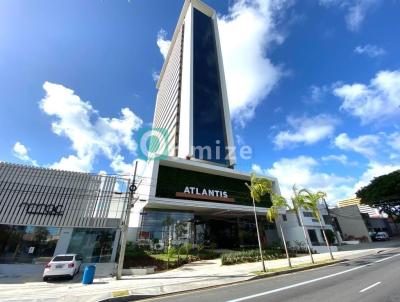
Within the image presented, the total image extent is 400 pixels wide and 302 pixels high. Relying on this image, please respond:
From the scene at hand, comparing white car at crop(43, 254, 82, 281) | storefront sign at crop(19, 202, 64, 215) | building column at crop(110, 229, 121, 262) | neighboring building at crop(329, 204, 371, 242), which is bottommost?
white car at crop(43, 254, 82, 281)

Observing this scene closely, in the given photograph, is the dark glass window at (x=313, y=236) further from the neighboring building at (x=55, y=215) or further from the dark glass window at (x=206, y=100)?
the neighboring building at (x=55, y=215)

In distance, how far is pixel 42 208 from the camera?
20.6 meters

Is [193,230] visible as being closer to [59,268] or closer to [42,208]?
[42,208]

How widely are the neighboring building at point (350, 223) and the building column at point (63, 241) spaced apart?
5418 cm

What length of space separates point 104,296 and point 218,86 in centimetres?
5521

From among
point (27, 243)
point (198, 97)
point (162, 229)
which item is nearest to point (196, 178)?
point (162, 229)

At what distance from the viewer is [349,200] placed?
100250 mm

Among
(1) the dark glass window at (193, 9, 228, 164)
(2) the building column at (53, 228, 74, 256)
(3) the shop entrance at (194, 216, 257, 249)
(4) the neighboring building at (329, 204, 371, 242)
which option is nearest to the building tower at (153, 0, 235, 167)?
(1) the dark glass window at (193, 9, 228, 164)

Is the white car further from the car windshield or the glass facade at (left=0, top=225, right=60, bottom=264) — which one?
the glass facade at (left=0, top=225, right=60, bottom=264)

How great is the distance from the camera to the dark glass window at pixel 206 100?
48.3 metres

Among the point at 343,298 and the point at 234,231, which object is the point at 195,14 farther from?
the point at 343,298

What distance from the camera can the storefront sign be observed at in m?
20.3

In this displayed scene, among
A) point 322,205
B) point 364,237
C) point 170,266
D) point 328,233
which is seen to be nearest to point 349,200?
point 364,237

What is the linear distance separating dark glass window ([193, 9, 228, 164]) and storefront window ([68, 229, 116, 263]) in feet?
88.1
